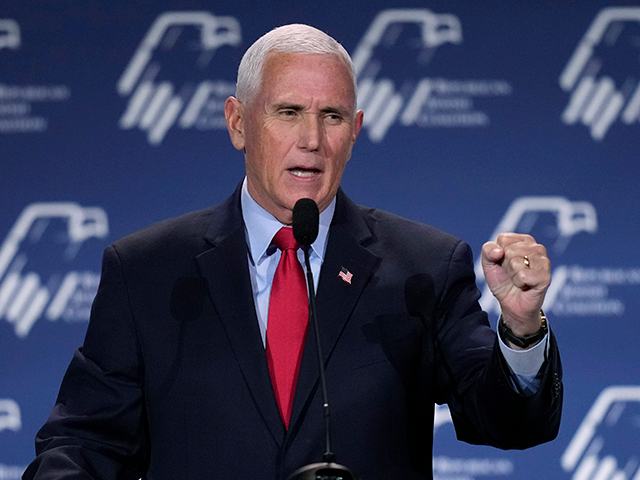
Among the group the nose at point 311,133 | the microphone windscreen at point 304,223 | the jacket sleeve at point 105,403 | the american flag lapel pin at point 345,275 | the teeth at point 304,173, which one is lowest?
the jacket sleeve at point 105,403

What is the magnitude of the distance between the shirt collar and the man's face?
0.16 feet

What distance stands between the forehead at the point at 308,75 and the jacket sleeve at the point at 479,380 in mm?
466

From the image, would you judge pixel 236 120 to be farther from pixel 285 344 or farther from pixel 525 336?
pixel 525 336

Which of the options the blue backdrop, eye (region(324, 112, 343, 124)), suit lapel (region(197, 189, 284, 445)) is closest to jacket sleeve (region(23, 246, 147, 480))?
Answer: suit lapel (region(197, 189, 284, 445))

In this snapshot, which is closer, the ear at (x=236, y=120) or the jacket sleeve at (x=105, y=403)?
the jacket sleeve at (x=105, y=403)

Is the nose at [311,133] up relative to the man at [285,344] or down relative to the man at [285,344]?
up

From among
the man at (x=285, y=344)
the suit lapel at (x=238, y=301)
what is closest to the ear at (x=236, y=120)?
the man at (x=285, y=344)

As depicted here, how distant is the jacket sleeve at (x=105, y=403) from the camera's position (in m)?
1.67

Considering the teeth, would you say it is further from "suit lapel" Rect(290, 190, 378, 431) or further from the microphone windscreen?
the microphone windscreen

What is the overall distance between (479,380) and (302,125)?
65cm

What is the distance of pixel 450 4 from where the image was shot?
345cm

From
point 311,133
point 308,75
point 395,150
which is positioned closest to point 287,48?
point 308,75

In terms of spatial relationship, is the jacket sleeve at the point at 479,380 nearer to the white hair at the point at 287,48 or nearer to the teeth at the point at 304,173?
the teeth at the point at 304,173

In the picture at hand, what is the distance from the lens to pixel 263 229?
187cm
